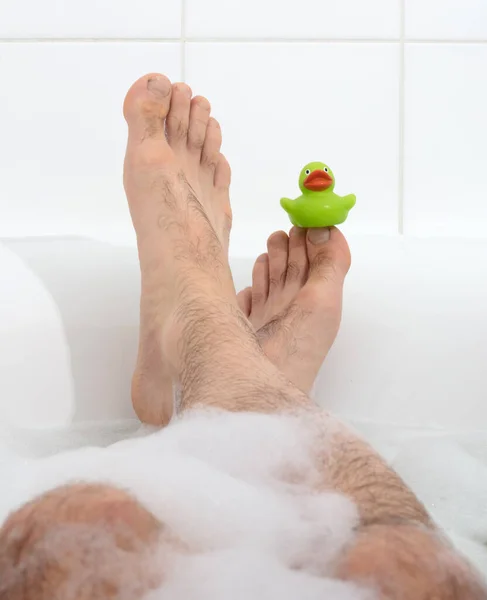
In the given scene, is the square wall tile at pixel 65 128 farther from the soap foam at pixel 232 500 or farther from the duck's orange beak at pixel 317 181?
the soap foam at pixel 232 500

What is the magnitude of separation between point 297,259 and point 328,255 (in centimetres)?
7

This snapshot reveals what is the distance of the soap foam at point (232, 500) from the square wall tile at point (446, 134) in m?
0.74

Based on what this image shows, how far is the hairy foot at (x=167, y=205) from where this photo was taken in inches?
34.5

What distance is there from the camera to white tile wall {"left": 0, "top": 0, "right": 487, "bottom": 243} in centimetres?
119

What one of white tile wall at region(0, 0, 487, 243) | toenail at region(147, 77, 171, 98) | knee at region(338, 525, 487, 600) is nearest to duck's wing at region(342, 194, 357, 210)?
white tile wall at region(0, 0, 487, 243)

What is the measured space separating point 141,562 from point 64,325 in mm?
570

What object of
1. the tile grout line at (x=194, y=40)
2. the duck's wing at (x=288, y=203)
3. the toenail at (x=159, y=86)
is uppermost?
the tile grout line at (x=194, y=40)

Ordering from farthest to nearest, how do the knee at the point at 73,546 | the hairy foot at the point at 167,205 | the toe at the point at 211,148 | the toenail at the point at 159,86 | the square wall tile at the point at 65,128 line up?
the square wall tile at the point at 65,128, the toe at the point at 211,148, the toenail at the point at 159,86, the hairy foot at the point at 167,205, the knee at the point at 73,546

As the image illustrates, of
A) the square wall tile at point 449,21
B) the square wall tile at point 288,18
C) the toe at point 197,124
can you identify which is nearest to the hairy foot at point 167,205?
the toe at point 197,124

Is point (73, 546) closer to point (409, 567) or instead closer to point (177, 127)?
point (409, 567)

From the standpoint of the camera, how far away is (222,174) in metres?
1.11

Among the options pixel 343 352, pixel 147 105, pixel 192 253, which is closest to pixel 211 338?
pixel 192 253

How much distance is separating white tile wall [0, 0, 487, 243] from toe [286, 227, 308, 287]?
11 centimetres

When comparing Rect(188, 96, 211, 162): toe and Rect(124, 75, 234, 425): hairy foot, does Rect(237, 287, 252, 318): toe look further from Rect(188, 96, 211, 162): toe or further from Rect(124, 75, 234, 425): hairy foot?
Rect(188, 96, 211, 162): toe
